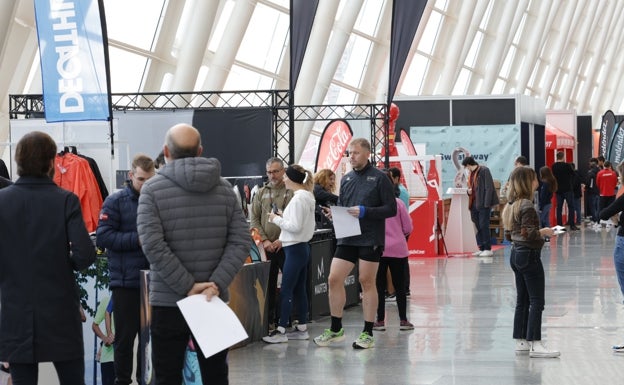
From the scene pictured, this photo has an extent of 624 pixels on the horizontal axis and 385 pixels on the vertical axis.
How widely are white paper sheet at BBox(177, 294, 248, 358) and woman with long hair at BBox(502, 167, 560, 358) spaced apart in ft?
11.6

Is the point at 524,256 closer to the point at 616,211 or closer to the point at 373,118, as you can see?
the point at 616,211

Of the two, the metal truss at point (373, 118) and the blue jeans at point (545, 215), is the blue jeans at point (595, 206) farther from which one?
the metal truss at point (373, 118)

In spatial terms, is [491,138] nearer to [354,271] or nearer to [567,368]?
[354,271]

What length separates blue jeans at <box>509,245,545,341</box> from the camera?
8133 mm

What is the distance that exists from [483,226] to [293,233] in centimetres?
947

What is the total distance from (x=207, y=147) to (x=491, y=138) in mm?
8914

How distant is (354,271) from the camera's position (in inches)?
468

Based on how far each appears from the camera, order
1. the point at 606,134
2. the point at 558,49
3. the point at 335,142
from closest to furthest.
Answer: the point at 335,142 < the point at 606,134 < the point at 558,49

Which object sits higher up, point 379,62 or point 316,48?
point 379,62

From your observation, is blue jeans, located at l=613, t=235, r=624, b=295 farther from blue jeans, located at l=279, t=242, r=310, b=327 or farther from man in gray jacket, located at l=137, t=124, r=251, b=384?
man in gray jacket, located at l=137, t=124, r=251, b=384

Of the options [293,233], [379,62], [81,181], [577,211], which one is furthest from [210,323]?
[379,62]

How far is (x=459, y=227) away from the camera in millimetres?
18734

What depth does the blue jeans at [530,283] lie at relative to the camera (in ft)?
26.7

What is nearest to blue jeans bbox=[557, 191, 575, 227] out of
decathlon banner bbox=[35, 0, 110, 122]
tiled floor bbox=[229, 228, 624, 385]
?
tiled floor bbox=[229, 228, 624, 385]
